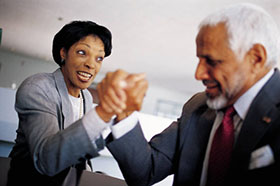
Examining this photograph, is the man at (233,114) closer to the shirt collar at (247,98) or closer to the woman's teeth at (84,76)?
the shirt collar at (247,98)

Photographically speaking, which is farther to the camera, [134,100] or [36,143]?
[36,143]

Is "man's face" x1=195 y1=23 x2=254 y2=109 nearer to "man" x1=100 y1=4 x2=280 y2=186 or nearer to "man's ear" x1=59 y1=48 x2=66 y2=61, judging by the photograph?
"man" x1=100 y1=4 x2=280 y2=186

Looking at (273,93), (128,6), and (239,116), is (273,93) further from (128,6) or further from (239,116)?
(128,6)

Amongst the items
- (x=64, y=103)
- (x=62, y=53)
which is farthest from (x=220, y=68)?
(x=62, y=53)

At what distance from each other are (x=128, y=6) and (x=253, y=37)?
487 cm

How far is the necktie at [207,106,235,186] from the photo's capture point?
79cm

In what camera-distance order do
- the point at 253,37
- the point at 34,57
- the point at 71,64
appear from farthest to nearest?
the point at 34,57, the point at 71,64, the point at 253,37

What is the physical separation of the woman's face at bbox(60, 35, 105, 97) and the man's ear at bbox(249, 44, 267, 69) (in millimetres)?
919

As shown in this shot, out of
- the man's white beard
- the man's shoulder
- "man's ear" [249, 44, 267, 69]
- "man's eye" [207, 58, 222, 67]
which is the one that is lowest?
the man's shoulder

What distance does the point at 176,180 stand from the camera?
0.95 m

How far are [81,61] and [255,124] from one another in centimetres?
100

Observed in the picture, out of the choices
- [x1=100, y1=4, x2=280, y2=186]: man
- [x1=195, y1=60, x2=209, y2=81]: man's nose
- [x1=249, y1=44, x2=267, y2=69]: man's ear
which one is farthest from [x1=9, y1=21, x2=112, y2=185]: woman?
[x1=249, y1=44, x2=267, y2=69]: man's ear

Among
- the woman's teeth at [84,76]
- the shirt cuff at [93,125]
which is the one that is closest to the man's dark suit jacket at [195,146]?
the shirt cuff at [93,125]

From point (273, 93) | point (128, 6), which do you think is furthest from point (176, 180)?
point (128, 6)
